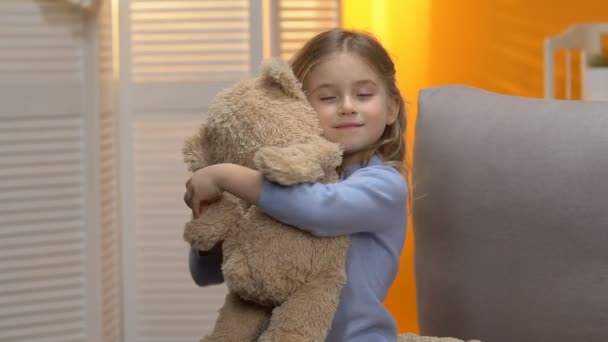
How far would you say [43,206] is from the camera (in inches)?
75.4

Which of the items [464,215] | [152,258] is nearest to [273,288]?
[464,215]

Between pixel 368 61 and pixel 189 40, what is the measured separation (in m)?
0.97

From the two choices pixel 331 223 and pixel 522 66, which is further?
pixel 522 66

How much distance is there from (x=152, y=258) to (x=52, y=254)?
13.3 inches

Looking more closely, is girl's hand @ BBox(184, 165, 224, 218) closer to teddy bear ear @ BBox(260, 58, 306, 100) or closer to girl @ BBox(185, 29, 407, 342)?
girl @ BBox(185, 29, 407, 342)

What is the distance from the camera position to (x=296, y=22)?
2.27 meters

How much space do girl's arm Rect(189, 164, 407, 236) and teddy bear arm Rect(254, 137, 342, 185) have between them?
0.05ft

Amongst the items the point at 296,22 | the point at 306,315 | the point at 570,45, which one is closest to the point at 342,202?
the point at 306,315

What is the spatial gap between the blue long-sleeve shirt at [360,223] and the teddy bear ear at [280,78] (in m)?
0.13

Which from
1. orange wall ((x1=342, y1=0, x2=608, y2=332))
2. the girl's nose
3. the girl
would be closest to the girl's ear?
the girl

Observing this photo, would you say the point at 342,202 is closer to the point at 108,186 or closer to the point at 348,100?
the point at 348,100

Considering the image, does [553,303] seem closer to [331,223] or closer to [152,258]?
[331,223]

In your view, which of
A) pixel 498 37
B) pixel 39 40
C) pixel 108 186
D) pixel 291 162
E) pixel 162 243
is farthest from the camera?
pixel 498 37

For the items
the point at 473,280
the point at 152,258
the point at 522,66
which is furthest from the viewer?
the point at 522,66
